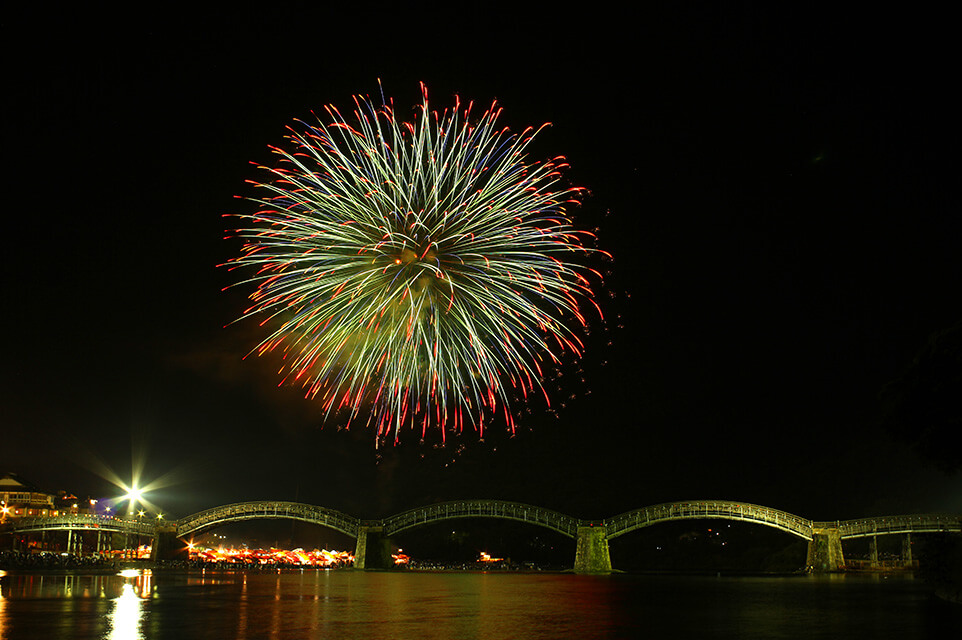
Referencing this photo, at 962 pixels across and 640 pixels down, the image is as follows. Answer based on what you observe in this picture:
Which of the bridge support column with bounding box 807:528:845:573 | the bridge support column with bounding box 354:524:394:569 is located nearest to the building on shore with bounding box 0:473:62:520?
the bridge support column with bounding box 354:524:394:569

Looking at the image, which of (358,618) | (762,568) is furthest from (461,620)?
(762,568)

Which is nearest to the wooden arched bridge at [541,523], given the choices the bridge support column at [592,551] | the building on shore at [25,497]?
the bridge support column at [592,551]

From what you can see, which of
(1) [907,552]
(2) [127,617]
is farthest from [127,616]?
(1) [907,552]

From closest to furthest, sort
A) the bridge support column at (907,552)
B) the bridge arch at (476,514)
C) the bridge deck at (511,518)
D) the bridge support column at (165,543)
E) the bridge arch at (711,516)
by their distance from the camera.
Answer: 1. the bridge deck at (511,518)
2. the bridge arch at (711,516)
3. the bridge support column at (907,552)
4. the bridge arch at (476,514)
5. the bridge support column at (165,543)

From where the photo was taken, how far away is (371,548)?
116500 millimetres

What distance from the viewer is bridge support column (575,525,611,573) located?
349ft

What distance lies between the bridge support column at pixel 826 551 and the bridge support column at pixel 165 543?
292ft

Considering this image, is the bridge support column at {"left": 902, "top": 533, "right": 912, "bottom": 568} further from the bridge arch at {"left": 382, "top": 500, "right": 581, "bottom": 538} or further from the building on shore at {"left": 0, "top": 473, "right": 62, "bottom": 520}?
the building on shore at {"left": 0, "top": 473, "right": 62, "bottom": 520}

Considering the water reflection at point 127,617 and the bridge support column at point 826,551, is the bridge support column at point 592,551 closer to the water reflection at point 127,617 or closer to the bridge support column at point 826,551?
the bridge support column at point 826,551

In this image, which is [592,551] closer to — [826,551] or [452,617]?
[826,551]

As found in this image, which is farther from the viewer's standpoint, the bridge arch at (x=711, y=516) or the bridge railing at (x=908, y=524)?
the bridge arch at (x=711, y=516)

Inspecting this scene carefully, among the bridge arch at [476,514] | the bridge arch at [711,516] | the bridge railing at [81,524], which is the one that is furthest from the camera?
the bridge railing at [81,524]

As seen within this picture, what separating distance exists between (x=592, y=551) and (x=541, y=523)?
9.15m

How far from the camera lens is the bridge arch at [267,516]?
11988 cm
